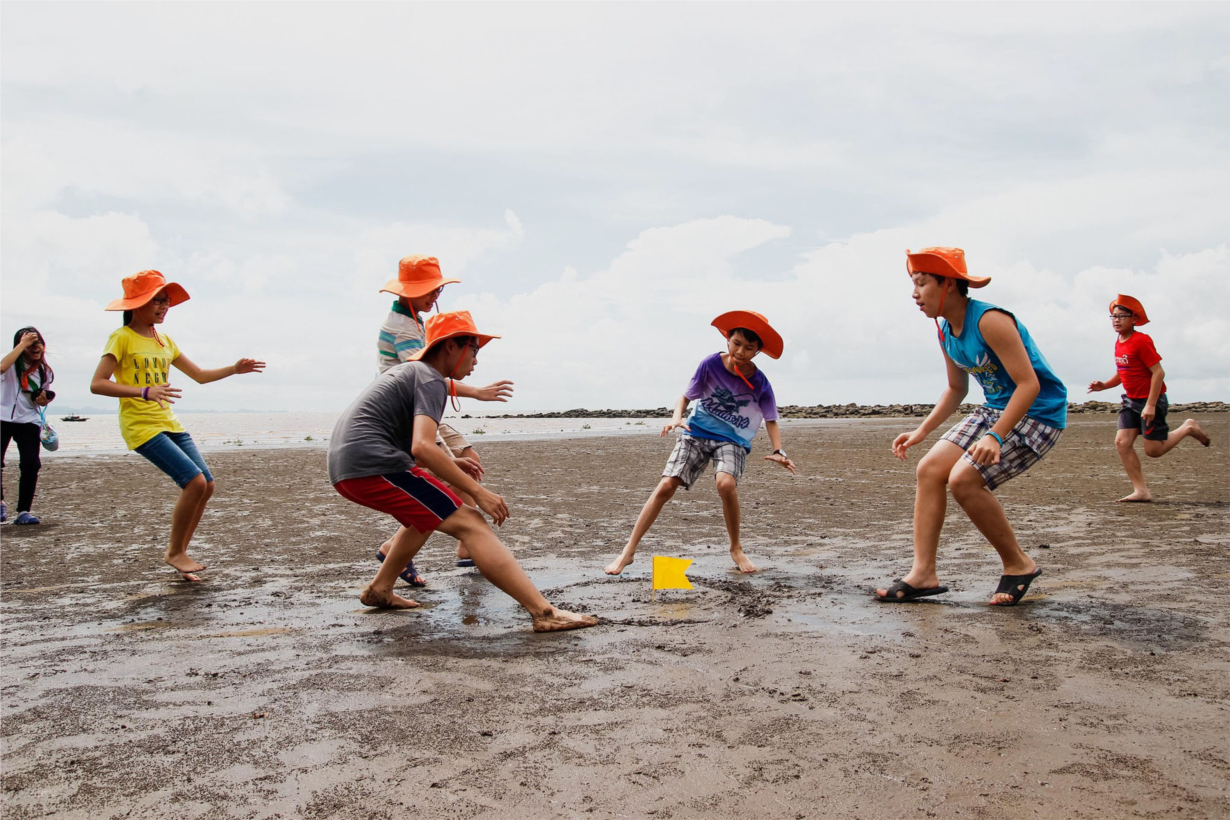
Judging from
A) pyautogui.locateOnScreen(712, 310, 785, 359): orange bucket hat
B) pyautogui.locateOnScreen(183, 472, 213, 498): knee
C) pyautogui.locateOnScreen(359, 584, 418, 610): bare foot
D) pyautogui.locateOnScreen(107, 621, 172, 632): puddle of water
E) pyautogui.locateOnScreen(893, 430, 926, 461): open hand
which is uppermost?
pyautogui.locateOnScreen(712, 310, 785, 359): orange bucket hat

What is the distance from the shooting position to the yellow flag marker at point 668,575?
5.35m

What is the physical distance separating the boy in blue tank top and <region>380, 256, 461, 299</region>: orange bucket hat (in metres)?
2.92

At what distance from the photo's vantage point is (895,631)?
4.22 m

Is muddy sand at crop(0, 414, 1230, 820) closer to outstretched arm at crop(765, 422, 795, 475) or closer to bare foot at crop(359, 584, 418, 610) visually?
bare foot at crop(359, 584, 418, 610)

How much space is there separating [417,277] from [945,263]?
323 cm

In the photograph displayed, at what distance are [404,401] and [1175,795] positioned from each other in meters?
3.66

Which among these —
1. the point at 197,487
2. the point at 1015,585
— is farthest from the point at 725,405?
the point at 197,487

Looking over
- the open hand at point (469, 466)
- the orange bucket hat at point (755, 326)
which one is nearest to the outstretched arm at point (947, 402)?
the orange bucket hat at point (755, 326)

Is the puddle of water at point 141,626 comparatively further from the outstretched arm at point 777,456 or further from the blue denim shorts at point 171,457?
the outstretched arm at point 777,456

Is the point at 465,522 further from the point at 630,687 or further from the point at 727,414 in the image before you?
the point at 727,414

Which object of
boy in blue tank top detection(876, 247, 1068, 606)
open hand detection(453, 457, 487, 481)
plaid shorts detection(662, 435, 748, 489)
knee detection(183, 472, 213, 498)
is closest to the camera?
boy in blue tank top detection(876, 247, 1068, 606)

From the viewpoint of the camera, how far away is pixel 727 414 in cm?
645

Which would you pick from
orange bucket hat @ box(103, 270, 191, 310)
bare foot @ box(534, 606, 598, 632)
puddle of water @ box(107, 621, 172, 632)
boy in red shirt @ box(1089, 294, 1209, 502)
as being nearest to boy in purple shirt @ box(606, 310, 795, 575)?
bare foot @ box(534, 606, 598, 632)

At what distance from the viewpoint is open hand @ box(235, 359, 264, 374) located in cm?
656
